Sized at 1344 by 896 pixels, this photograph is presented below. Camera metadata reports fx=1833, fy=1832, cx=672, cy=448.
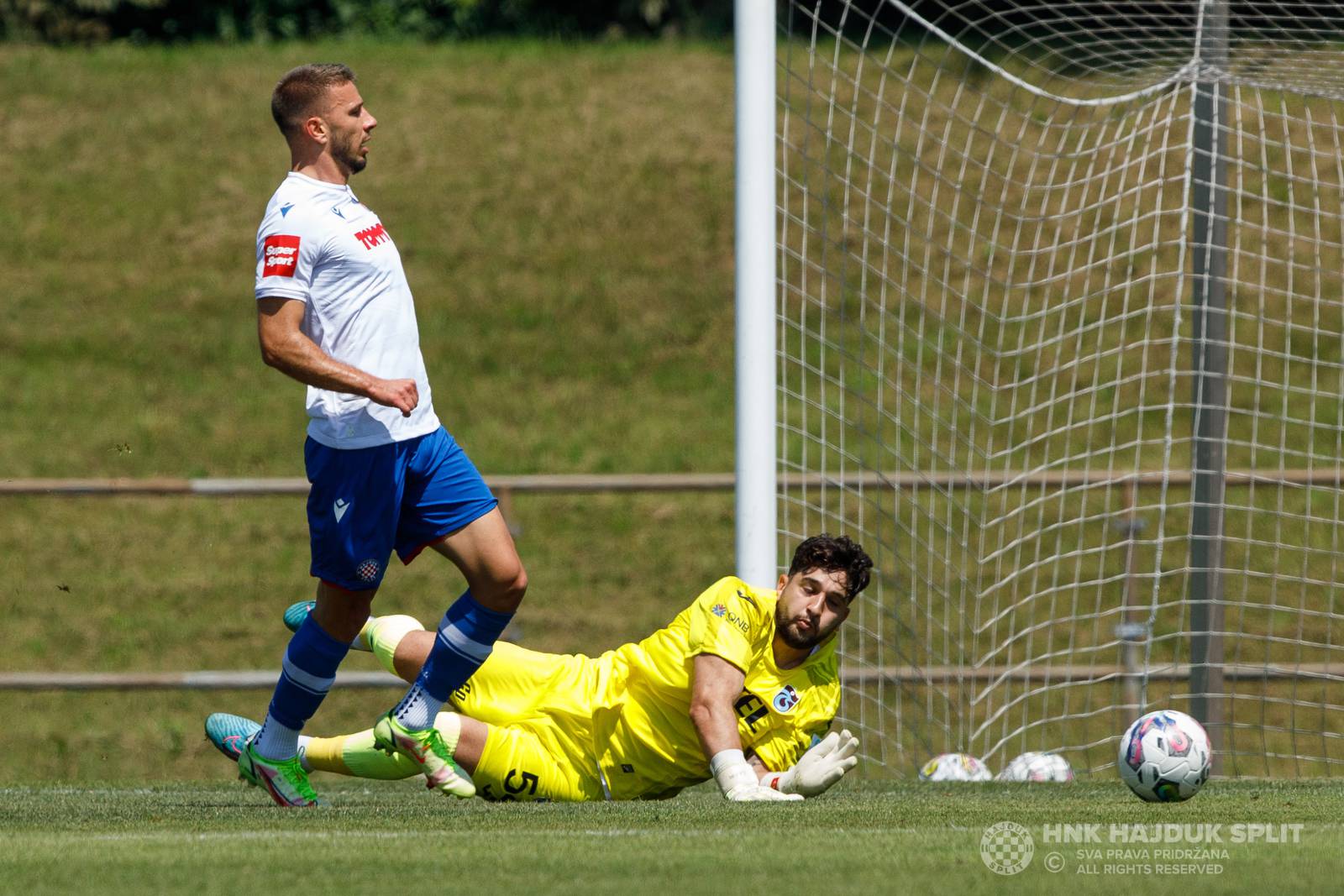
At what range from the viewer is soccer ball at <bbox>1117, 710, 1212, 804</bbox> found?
16.3 feet

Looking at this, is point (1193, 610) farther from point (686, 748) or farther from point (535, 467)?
point (535, 467)

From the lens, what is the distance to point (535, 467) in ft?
43.3

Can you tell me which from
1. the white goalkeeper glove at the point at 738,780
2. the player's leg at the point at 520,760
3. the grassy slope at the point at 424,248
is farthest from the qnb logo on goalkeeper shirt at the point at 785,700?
the grassy slope at the point at 424,248

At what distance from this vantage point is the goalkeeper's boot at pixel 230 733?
5.48 metres

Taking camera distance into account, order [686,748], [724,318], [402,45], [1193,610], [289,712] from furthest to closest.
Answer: [402,45] → [724,318] → [1193,610] → [686,748] → [289,712]

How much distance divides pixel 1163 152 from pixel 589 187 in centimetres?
1075

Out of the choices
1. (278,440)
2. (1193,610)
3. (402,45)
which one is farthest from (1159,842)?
(402,45)

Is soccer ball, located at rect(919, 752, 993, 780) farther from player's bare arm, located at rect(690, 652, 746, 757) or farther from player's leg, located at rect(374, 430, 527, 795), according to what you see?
player's leg, located at rect(374, 430, 527, 795)

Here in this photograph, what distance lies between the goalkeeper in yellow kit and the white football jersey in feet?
3.39

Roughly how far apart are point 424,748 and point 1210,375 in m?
3.70

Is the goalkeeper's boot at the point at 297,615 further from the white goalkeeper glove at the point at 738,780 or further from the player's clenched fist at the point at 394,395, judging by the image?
the white goalkeeper glove at the point at 738,780

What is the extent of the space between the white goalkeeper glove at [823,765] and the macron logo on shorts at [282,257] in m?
1.89

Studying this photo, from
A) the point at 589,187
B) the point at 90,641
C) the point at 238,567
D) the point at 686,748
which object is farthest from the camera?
the point at 589,187

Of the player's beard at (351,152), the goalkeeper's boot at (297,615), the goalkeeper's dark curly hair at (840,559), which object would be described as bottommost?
the goalkeeper's boot at (297,615)
